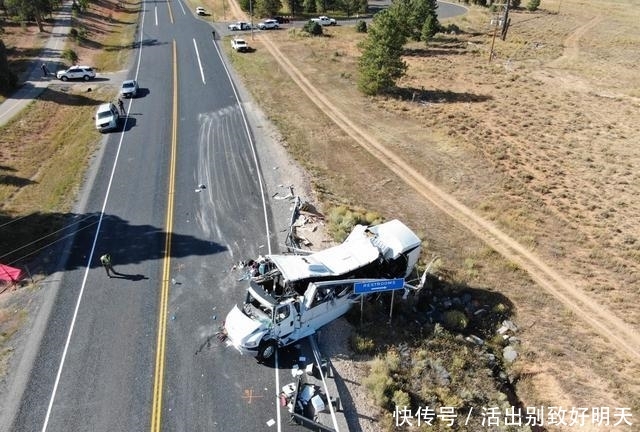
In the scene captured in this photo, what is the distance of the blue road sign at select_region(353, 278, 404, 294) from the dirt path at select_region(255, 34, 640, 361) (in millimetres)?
8866

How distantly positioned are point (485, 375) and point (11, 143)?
3547cm

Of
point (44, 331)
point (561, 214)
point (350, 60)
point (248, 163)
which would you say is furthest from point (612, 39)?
point (44, 331)

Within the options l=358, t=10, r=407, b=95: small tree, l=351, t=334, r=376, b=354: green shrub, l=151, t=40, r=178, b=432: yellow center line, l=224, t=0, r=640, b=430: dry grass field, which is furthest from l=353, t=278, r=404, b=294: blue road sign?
l=358, t=10, r=407, b=95: small tree

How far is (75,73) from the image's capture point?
146ft

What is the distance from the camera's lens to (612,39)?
6775cm

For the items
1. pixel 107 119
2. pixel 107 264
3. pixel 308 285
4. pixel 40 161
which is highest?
pixel 107 119

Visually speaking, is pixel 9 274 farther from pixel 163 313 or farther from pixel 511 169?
pixel 511 169

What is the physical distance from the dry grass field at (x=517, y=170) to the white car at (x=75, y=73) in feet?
52.0

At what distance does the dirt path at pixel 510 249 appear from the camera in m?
18.1

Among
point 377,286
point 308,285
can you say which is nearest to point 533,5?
point 377,286

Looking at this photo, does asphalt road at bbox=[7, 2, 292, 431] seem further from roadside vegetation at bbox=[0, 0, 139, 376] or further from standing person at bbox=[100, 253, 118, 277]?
roadside vegetation at bbox=[0, 0, 139, 376]

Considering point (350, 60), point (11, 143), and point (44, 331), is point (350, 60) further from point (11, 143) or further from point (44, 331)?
point (44, 331)

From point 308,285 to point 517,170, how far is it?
20.9 meters

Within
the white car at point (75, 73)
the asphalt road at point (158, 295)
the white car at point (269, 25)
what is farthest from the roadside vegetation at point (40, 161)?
the white car at point (269, 25)
